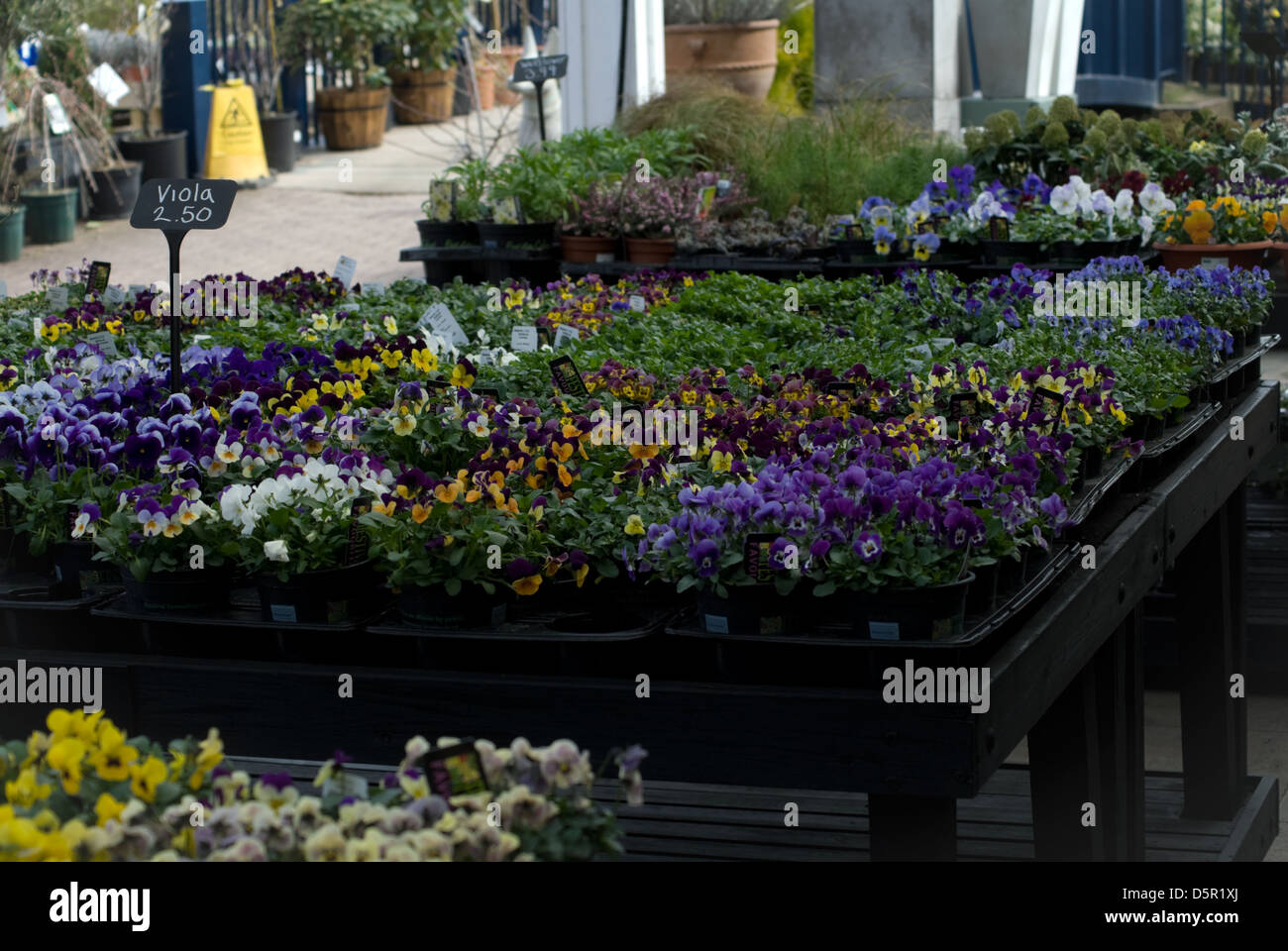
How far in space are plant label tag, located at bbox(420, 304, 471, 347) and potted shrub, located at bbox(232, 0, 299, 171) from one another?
36.0ft

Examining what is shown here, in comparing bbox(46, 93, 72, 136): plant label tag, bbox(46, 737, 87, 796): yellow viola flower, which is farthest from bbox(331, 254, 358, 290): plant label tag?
bbox(46, 93, 72, 136): plant label tag

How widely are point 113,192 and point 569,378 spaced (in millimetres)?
10245

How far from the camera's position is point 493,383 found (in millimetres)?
3729

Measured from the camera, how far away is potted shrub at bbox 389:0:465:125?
52.5 ft

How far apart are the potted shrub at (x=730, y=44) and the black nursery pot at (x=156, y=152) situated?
163 inches

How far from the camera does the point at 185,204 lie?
342 cm

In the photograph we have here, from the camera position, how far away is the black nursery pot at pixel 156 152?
43.9ft

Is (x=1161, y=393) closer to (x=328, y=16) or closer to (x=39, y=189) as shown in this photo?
(x=39, y=189)

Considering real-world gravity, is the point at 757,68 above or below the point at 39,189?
above

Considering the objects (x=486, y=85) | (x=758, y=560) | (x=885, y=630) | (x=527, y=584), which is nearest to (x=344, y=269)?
(x=527, y=584)

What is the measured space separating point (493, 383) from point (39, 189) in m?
9.52

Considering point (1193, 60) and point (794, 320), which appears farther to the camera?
point (1193, 60)

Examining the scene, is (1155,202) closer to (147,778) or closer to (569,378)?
(569,378)
